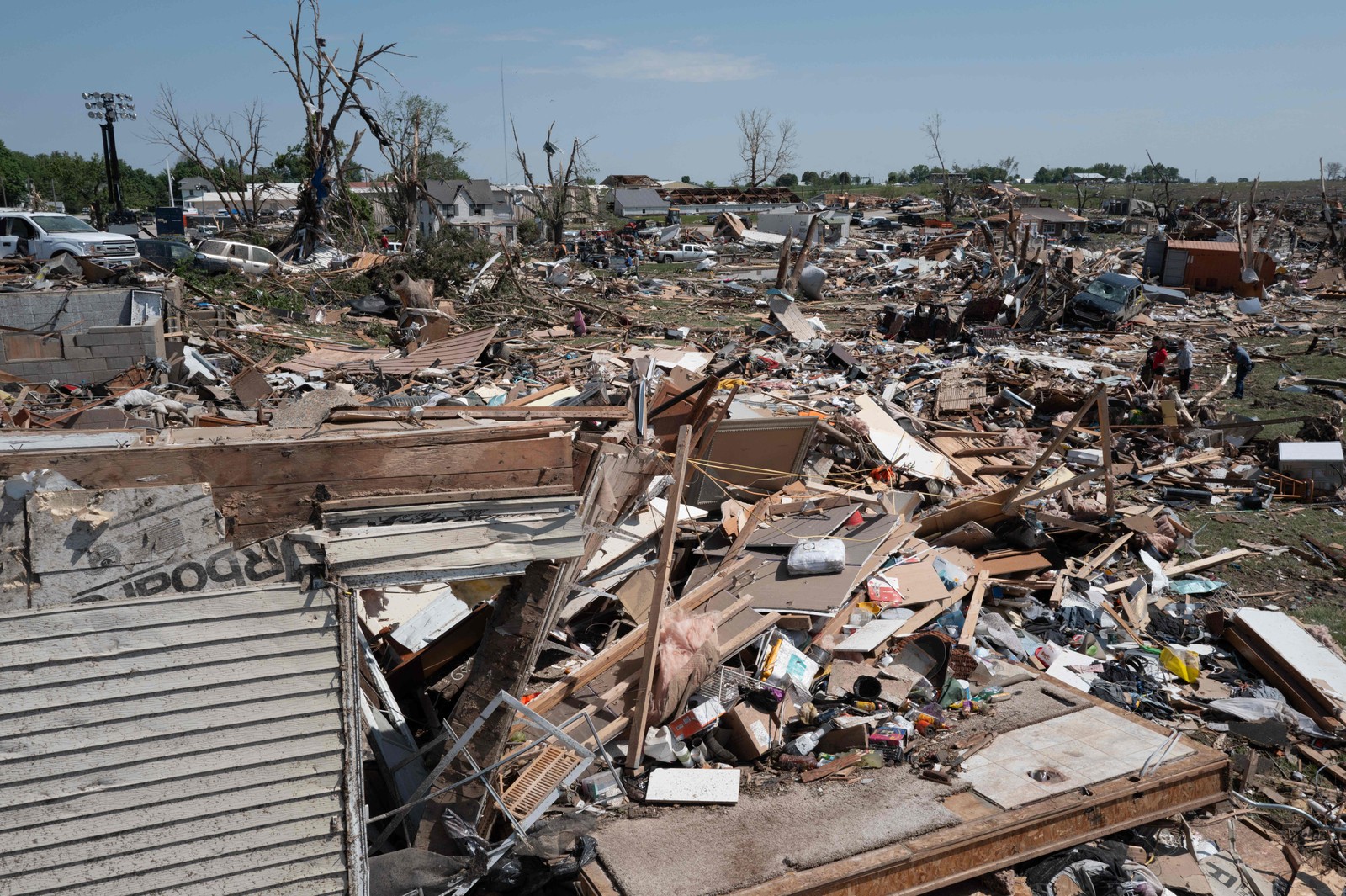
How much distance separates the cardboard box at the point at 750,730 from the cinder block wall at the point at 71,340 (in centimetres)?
1008

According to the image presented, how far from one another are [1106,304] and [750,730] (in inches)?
709

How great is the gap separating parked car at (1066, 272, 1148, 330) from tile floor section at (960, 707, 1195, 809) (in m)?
16.6

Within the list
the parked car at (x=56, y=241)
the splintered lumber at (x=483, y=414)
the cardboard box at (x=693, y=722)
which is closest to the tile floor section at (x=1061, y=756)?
the cardboard box at (x=693, y=722)

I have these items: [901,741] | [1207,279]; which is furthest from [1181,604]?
[1207,279]

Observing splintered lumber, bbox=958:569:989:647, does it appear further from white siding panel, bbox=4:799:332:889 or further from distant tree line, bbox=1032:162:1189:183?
distant tree line, bbox=1032:162:1189:183

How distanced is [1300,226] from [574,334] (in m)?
39.9

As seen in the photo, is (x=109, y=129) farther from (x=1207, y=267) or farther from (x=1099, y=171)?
(x=1099, y=171)

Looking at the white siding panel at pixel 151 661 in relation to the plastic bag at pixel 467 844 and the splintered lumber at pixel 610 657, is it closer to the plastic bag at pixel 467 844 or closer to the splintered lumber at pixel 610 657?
the plastic bag at pixel 467 844

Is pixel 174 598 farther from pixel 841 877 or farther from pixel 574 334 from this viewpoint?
pixel 574 334

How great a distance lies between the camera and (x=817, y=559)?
6496 millimetres

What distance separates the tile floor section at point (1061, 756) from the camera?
464cm

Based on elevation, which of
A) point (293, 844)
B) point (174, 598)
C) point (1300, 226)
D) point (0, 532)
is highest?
point (1300, 226)

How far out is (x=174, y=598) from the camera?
3.27 m

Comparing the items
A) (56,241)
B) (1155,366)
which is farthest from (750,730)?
(56,241)
